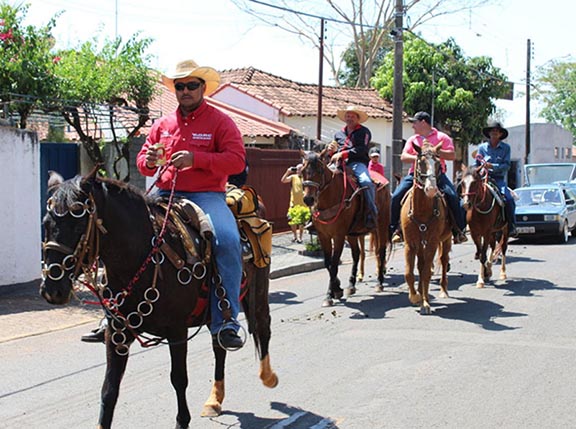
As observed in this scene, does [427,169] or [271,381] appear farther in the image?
[427,169]

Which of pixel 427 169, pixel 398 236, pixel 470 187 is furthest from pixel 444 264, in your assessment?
pixel 427 169

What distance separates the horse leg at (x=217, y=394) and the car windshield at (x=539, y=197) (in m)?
16.5

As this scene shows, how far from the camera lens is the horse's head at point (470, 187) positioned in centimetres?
1262

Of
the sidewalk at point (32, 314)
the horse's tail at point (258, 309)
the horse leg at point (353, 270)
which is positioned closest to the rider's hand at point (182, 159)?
the horse's tail at point (258, 309)

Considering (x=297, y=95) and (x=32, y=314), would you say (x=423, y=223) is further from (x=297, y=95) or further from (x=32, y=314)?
(x=297, y=95)

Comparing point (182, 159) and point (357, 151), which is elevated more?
point (357, 151)

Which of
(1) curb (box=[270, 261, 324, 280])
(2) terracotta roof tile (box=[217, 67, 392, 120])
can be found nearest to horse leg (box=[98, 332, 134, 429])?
(1) curb (box=[270, 261, 324, 280])

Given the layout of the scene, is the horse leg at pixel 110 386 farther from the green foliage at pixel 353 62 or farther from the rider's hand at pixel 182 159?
the green foliage at pixel 353 62

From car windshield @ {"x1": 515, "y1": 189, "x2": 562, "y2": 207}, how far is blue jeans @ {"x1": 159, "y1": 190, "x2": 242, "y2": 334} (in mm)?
Result: 17030

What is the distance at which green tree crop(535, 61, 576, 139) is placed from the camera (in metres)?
58.6

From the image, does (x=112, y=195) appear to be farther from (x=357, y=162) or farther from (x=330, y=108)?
(x=330, y=108)

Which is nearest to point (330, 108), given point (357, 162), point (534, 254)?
point (534, 254)

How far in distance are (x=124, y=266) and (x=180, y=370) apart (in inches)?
38.0

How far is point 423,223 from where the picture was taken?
1024 cm
